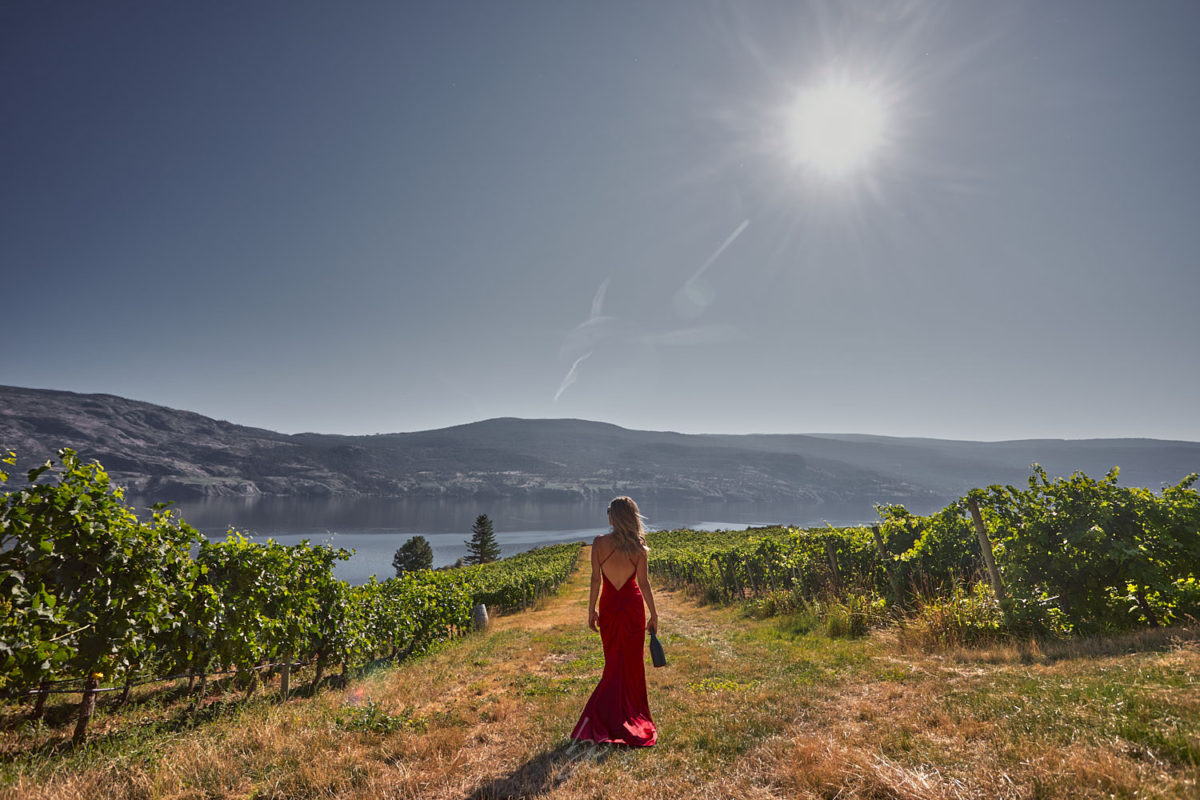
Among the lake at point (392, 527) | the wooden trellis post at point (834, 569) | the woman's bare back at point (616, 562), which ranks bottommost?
the lake at point (392, 527)

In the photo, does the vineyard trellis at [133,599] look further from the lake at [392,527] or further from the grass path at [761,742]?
the lake at [392,527]

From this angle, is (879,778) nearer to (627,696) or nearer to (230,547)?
(627,696)

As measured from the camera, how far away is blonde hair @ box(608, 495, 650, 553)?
5.27 m

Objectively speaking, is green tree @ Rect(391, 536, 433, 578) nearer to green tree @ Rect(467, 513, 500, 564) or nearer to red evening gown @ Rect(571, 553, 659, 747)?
green tree @ Rect(467, 513, 500, 564)

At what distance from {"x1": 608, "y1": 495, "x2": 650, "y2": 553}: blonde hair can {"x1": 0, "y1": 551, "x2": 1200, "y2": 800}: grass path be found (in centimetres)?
185

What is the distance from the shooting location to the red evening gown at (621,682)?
15.7 feet

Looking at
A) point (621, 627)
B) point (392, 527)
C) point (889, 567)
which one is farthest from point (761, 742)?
point (392, 527)

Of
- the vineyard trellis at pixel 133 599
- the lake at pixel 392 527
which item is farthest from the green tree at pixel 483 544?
A: the vineyard trellis at pixel 133 599

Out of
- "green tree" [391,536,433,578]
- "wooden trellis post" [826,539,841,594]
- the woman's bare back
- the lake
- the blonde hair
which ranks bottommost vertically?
the lake

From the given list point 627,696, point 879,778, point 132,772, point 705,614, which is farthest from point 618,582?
point 705,614

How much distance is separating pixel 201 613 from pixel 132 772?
8.63ft

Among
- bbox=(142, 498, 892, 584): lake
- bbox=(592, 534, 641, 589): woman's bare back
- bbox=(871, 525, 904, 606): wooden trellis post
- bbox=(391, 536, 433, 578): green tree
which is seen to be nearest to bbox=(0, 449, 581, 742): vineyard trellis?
bbox=(592, 534, 641, 589): woman's bare back

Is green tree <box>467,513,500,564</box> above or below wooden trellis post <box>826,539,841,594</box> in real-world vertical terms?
below

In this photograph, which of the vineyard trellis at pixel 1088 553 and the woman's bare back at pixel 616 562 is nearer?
the woman's bare back at pixel 616 562
